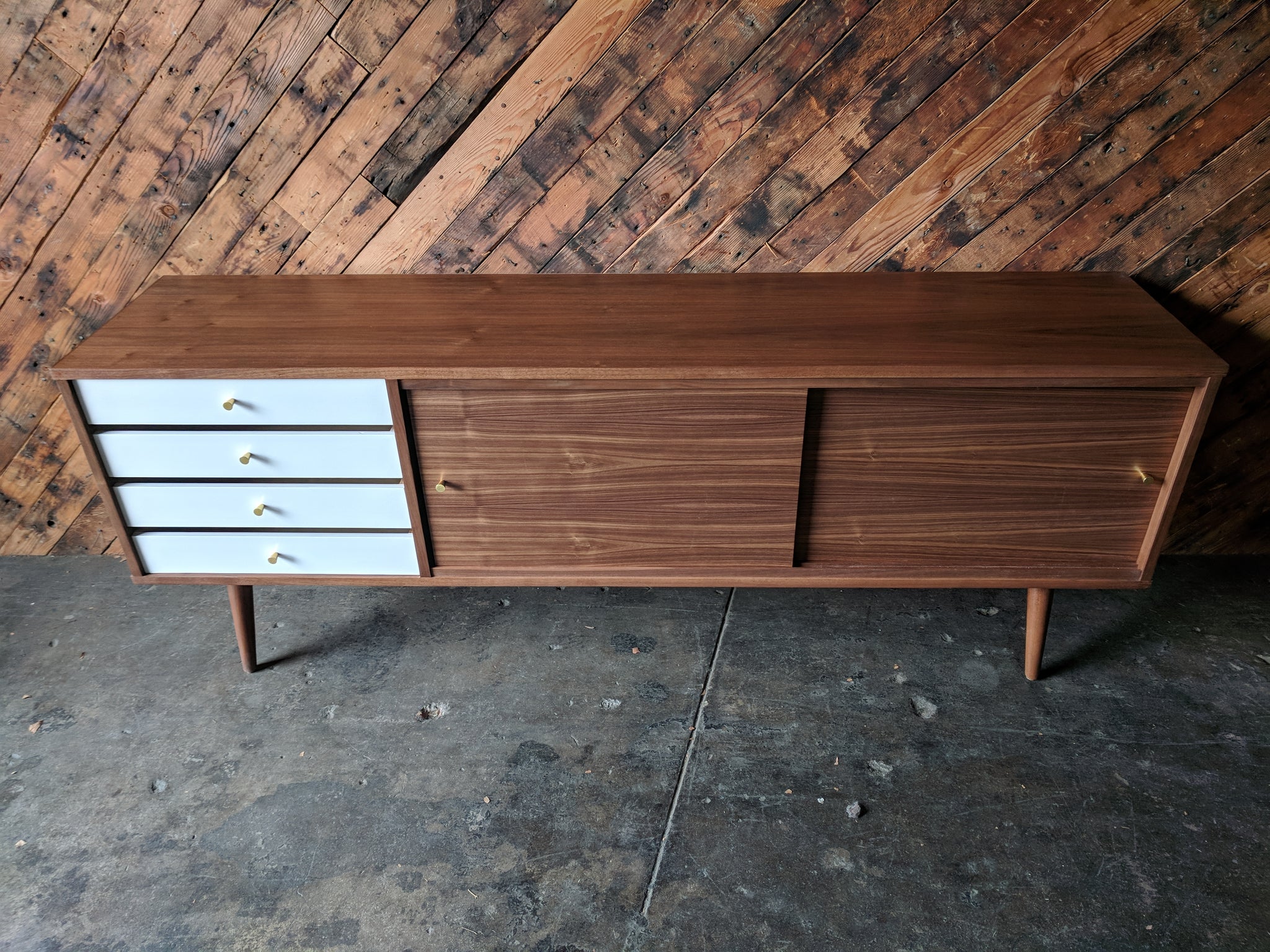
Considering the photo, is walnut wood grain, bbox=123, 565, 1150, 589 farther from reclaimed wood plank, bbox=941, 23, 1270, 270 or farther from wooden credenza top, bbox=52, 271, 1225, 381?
reclaimed wood plank, bbox=941, 23, 1270, 270

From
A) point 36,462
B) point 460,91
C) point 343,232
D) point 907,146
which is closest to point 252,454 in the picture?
point 343,232

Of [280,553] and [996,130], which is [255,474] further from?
[996,130]

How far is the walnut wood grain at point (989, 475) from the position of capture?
1469 millimetres

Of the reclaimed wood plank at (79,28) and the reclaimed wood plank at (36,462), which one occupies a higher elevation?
the reclaimed wood plank at (79,28)

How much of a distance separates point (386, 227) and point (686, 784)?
1301 millimetres

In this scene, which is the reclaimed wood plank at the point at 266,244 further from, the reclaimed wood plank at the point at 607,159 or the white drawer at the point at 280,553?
the white drawer at the point at 280,553

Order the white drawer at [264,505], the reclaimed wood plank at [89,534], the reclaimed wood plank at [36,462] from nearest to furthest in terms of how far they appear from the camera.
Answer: the white drawer at [264,505]
the reclaimed wood plank at [36,462]
the reclaimed wood plank at [89,534]

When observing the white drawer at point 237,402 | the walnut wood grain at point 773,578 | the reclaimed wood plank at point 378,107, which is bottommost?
the walnut wood grain at point 773,578

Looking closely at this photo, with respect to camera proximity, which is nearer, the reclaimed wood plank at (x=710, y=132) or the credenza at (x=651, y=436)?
the credenza at (x=651, y=436)

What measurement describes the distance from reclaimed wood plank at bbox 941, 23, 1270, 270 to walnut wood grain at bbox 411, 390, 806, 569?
2.33ft

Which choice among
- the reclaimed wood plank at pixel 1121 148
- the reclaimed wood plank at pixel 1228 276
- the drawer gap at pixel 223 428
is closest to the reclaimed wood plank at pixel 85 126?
the drawer gap at pixel 223 428

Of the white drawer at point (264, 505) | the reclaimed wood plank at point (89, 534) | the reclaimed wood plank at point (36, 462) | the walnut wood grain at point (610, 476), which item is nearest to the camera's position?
the walnut wood grain at point (610, 476)

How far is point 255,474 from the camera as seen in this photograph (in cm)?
157

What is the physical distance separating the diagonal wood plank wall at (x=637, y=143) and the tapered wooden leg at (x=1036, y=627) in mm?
703
